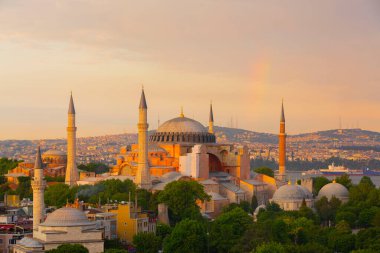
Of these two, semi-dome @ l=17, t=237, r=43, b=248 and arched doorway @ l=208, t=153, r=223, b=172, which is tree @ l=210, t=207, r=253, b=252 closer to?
semi-dome @ l=17, t=237, r=43, b=248

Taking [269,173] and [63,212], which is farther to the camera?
[269,173]

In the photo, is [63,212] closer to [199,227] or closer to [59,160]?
[199,227]

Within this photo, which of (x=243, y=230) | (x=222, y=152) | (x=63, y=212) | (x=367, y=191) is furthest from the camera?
(x=222, y=152)

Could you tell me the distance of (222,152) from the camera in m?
63.4

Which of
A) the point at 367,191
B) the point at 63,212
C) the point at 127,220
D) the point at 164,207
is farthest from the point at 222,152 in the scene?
the point at 63,212

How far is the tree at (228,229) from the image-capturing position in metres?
41.4

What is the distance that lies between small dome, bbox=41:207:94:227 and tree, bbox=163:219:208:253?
3.41 m

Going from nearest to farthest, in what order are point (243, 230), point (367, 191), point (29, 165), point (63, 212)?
point (63, 212), point (243, 230), point (367, 191), point (29, 165)

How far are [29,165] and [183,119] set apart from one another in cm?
1413

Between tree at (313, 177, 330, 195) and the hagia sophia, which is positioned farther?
tree at (313, 177, 330, 195)

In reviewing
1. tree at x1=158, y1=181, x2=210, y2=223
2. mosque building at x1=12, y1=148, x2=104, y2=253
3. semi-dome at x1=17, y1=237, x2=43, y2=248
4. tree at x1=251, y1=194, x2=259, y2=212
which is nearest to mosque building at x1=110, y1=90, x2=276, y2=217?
tree at x1=251, y1=194, x2=259, y2=212

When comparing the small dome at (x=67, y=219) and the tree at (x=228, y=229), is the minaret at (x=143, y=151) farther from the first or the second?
the small dome at (x=67, y=219)

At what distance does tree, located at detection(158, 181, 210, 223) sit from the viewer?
4909cm

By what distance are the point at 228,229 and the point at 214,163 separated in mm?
21659
